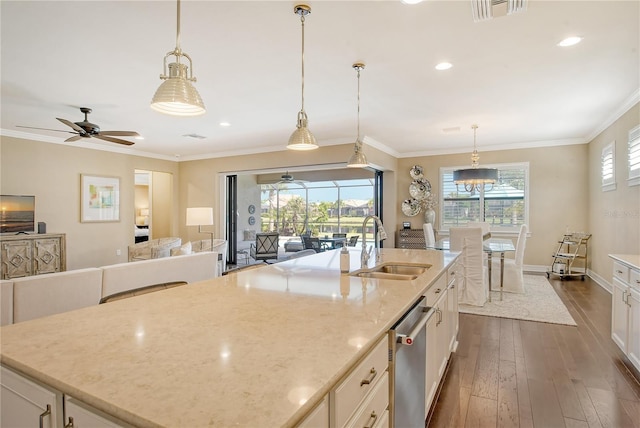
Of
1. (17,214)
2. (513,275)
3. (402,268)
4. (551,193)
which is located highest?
(551,193)

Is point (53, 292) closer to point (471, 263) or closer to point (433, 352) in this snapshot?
point (433, 352)

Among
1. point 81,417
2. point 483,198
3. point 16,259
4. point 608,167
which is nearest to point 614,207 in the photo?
point 608,167

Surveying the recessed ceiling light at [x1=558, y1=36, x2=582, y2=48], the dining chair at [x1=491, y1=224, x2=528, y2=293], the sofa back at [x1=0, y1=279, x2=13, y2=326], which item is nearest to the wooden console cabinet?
the sofa back at [x1=0, y1=279, x2=13, y2=326]

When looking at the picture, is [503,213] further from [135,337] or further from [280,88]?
[135,337]

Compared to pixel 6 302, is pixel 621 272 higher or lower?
higher

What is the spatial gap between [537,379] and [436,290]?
1.25m

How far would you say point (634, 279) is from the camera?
2557 mm

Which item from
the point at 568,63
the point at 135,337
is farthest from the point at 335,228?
the point at 135,337

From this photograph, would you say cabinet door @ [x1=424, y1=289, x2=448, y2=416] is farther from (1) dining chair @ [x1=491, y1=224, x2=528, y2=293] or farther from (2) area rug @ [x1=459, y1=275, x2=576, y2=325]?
(1) dining chair @ [x1=491, y1=224, x2=528, y2=293]

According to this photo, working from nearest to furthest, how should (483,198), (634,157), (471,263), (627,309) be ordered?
1. (627,309)
2. (634,157)
3. (471,263)
4. (483,198)

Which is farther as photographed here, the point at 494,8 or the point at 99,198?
the point at 99,198

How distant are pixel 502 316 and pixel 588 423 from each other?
2155mm

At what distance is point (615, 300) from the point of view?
297 centimetres

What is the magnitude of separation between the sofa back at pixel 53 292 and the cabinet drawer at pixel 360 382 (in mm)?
2618
